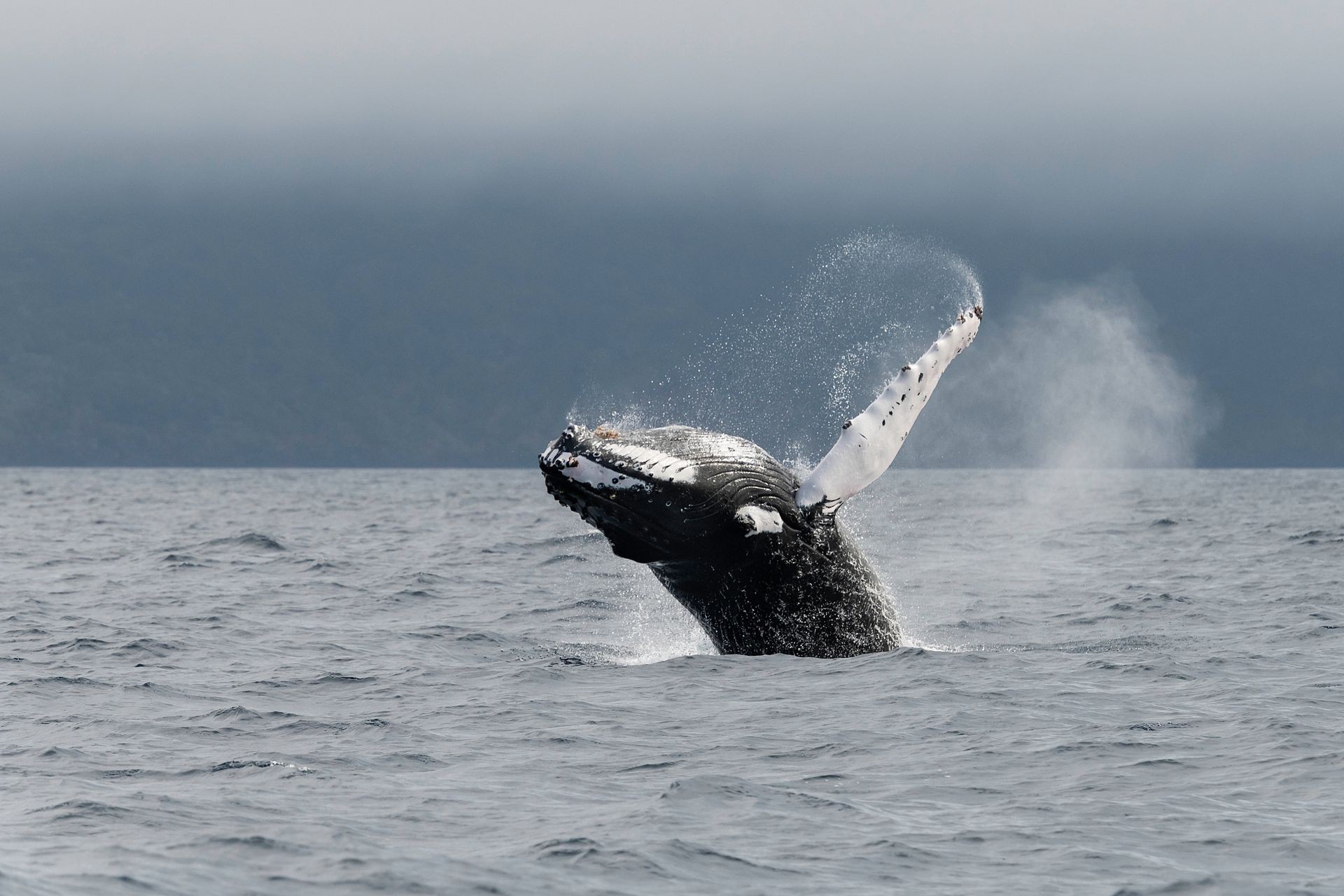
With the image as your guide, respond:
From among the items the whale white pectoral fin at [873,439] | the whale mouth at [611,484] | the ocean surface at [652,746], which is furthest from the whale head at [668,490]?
the ocean surface at [652,746]

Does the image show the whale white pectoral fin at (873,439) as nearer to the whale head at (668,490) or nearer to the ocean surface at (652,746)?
the whale head at (668,490)

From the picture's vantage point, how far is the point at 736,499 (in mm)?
10227

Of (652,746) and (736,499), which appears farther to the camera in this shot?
(736,499)

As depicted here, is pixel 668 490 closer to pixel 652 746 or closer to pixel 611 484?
pixel 611 484

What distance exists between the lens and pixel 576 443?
1019 cm

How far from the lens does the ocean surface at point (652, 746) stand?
6723 millimetres

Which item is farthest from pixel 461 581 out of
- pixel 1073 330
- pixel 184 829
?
pixel 1073 330

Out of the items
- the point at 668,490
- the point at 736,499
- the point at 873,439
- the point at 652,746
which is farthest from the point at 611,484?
the point at 652,746

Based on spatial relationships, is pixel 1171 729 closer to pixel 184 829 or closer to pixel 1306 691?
pixel 1306 691

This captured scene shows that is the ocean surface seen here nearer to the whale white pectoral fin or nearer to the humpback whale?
the humpback whale

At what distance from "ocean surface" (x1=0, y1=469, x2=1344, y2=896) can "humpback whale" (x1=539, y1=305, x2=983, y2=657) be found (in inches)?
22.5

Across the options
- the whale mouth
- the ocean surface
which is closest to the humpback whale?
the whale mouth

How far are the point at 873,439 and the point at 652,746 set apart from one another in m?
2.48

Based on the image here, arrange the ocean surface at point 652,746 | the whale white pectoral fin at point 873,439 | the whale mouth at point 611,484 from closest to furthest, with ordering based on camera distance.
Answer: the ocean surface at point 652,746 < the whale mouth at point 611,484 < the whale white pectoral fin at point 873,439
